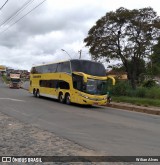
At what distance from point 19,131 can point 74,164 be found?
4.76 metres

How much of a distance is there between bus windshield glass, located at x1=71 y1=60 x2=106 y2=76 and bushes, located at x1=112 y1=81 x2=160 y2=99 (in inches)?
281

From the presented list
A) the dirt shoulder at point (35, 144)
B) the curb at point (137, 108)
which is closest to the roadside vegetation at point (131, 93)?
the curb at point (137, 108)

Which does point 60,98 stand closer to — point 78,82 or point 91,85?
point 78,82

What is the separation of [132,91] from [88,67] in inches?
341

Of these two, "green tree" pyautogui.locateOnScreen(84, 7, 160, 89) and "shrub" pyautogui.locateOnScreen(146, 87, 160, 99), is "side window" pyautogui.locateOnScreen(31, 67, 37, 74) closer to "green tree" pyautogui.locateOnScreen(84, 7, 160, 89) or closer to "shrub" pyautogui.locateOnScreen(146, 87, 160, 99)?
"green tree" pyautogui.locateOnScreen(84, 7, 160, 89)

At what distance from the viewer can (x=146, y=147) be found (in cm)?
1023

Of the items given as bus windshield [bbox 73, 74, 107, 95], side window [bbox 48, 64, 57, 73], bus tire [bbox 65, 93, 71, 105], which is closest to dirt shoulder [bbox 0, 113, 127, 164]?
bus windshield [bbox 73, 74, 107, 95]

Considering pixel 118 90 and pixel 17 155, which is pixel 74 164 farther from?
pixel 118 90

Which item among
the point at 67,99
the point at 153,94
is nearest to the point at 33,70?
the point at 67,99

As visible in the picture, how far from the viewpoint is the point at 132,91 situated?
33812 millimetres

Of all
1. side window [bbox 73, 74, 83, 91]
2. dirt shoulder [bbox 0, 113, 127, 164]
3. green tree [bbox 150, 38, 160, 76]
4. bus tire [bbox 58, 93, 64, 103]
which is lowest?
dirt shoulder [bbox 0, 113, 127, 164]

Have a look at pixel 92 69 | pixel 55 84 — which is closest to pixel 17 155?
pixel 92 69

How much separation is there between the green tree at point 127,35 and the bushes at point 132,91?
111 centimetres

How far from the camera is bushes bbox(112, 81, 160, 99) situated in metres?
32.2
